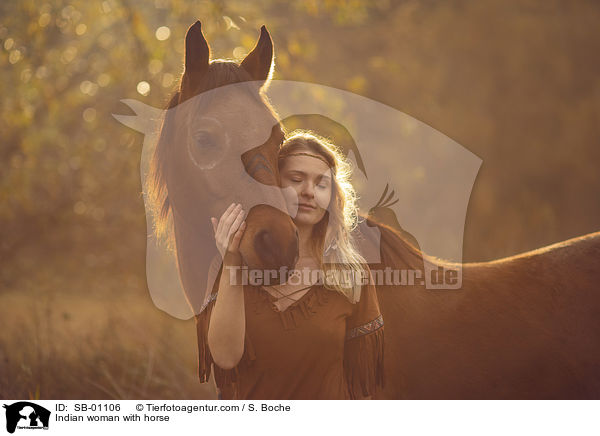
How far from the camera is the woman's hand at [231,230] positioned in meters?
1.41

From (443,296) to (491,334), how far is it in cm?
26

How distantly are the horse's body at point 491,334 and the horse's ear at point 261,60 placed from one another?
0.82 meters

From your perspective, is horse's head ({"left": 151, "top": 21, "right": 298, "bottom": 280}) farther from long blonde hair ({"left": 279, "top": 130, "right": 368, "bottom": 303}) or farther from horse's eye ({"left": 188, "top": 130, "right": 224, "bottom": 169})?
long blonde hair ({"left": 279, "top": 130, "right": 368, "bottom": 303})

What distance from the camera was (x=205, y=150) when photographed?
1.60 metres

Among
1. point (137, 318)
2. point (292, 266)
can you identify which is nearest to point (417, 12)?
point (137, 318)

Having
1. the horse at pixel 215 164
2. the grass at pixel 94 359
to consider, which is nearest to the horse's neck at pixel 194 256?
the horse at pixel 215 164

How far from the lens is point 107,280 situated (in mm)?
8203

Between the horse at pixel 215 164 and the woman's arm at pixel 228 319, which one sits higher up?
the horse at pixel 215 164

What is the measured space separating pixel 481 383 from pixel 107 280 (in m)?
7.57

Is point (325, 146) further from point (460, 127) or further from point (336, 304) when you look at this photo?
point (460, 127)

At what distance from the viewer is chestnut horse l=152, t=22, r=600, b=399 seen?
1.65m

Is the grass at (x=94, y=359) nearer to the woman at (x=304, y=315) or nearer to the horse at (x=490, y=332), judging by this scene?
the woman at (x=304, y=315)
